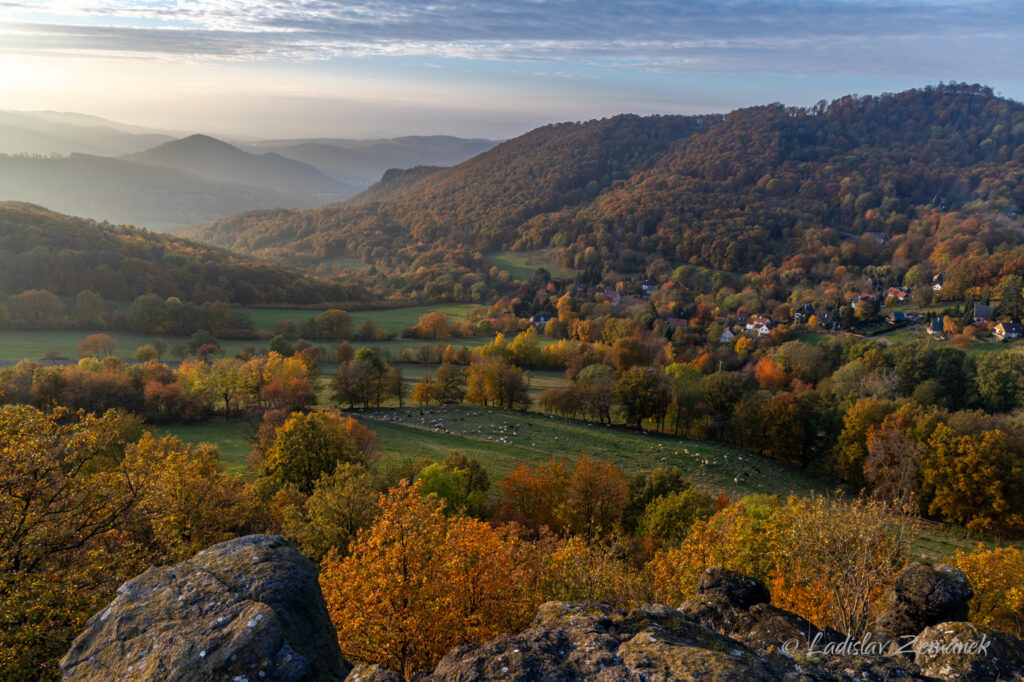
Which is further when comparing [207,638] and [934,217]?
[934,217]

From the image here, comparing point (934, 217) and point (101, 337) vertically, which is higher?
point (934, 217)

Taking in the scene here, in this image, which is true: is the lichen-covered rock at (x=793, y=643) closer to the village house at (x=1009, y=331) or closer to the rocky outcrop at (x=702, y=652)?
the rocky outcrop at (x=702, y=652)

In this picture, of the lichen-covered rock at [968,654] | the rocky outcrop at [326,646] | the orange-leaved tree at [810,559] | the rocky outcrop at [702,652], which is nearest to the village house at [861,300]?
the orange-leaved tree at [810,559]

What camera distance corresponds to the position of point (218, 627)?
7.66m

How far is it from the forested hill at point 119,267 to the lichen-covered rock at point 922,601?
390 ft

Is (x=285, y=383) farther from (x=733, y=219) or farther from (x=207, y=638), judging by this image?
(x=733, y=219)

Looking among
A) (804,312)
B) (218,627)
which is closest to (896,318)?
(804,312)

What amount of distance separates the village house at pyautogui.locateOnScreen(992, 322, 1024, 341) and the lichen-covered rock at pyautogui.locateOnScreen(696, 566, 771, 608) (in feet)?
357

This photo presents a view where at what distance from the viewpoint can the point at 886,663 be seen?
8.62 metres

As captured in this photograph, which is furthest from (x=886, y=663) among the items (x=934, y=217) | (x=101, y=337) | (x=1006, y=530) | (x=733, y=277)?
(x=934, y=217)

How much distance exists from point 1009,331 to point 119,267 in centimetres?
16749

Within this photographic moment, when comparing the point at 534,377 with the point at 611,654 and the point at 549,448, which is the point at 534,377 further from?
the point at 611,654

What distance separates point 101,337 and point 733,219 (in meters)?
194

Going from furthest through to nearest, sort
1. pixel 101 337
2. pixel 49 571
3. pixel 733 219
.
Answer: pixel 733 219, pixel 101 337, pixel 49 571
